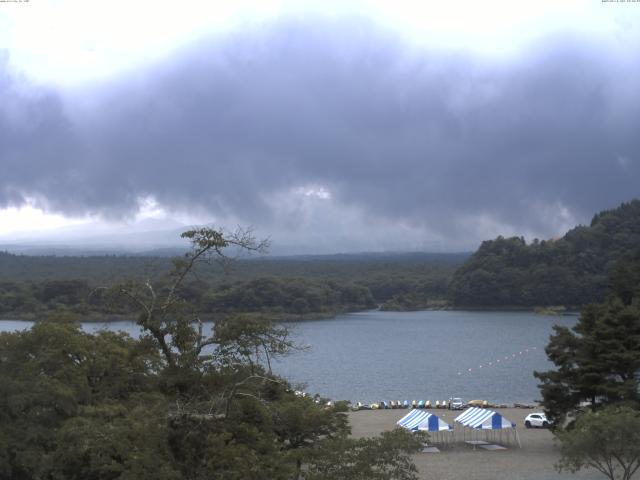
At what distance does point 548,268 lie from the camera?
128 meters

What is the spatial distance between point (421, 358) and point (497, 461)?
40.2 metres

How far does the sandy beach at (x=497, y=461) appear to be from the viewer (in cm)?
2502

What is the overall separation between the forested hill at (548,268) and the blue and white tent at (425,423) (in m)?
96.3

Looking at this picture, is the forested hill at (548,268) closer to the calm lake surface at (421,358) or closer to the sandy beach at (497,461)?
the calm lake surface at (421,358)

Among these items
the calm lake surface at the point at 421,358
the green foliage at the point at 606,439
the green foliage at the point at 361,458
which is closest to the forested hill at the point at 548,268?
the calm lake surface at the point at 421,358

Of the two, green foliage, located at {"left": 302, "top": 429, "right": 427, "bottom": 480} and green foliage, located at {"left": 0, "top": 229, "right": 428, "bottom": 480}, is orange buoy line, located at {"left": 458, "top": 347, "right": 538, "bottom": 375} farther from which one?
green foliage, located at {"left": 302, "top": 429, "right": 427, "bottom": 480}

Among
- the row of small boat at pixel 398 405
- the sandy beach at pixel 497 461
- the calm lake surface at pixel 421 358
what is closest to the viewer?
the sandy beach at pixel 497 461

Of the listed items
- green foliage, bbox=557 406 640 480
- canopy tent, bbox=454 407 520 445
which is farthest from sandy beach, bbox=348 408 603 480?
green foliage, bbox=557 406 640 480

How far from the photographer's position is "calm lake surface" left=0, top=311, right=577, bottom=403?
49875 mm

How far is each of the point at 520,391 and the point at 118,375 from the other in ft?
115

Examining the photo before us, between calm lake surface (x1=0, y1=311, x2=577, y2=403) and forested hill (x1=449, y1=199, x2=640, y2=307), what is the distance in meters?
17.2

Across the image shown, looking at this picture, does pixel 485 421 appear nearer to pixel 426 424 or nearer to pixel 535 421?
pixel 426 424

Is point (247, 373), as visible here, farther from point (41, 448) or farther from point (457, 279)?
point (457, 279)

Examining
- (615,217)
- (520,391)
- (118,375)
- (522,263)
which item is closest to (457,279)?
(522,263)
